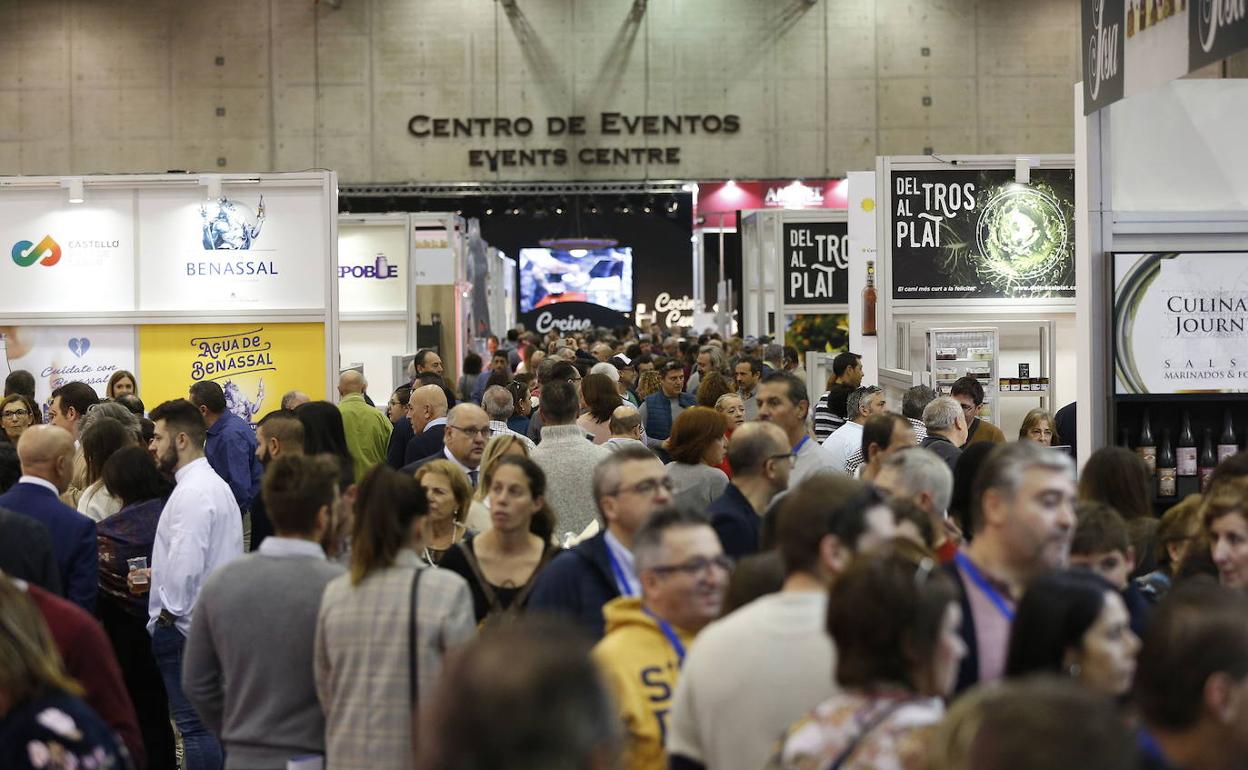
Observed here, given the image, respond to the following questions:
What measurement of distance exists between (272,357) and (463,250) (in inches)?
299

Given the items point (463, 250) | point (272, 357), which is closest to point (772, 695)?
point (272, 357)

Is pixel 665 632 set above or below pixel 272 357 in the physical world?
below

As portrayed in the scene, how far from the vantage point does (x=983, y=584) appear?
10.0ft

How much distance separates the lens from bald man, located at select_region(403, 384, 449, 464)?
7215mm

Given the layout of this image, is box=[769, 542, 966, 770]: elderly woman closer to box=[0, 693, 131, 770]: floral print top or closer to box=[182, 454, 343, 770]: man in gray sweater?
box=[0, 693, 131, 770]: floral print top

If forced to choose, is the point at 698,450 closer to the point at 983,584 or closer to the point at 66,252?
the point at 983,584

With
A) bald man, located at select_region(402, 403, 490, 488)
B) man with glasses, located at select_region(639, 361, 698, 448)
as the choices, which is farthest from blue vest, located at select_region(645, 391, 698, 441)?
bald man, located at select_region(402, 403, 490, 488)

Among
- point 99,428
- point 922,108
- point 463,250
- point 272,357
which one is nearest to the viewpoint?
point 99,428

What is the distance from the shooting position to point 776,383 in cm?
620

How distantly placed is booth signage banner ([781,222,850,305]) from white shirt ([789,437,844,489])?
8.91 metres

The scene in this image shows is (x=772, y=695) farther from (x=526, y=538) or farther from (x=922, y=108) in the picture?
(x=922, y=108)

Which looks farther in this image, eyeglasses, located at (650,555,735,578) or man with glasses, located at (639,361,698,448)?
man with glasses, located at (639,361,698,448)

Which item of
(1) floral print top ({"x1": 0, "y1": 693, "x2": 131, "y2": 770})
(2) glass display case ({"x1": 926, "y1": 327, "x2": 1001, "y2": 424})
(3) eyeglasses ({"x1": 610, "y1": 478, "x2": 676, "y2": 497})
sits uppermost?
(2) glass display case ({"x1": 926, "y1": 327, "x2": 1001, "y2": 424})

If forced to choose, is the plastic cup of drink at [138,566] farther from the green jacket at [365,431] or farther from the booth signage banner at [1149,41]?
the booth signage banner at [1149,41]
